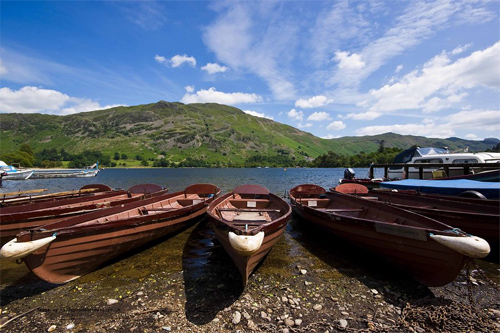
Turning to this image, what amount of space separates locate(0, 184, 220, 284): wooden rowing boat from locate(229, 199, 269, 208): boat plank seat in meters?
4.03

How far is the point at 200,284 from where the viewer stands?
7391 mm

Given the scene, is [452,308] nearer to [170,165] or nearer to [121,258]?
[121,258]

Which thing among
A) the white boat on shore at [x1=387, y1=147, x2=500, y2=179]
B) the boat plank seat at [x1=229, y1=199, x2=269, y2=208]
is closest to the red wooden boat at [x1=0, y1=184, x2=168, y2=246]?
the boat plank seat at [x1=229, y1=199, x2=269, y2=208]

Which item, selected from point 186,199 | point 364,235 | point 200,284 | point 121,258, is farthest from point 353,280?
point 186,199

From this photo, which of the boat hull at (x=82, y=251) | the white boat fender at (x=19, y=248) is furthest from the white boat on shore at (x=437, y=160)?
the white boat fender at (x=19, y=248)

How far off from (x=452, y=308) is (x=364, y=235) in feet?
9.47

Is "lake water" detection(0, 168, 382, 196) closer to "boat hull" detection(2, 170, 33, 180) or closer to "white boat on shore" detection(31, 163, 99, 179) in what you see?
"boat hull" detection(2, 170, 33, 180)

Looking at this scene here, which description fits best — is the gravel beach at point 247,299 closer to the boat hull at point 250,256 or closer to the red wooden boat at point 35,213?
the boat hull at point 250,256

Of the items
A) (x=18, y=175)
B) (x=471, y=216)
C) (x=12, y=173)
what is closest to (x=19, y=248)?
(x=471, y=216)

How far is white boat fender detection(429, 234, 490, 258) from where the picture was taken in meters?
5.34

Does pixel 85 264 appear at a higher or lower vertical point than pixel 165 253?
higher

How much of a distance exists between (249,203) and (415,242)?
29.1 feet

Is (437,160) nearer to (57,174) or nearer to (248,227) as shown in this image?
(248,227)

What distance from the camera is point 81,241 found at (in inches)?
287
